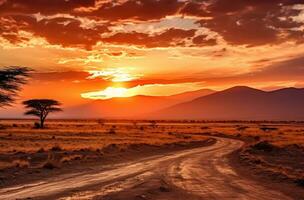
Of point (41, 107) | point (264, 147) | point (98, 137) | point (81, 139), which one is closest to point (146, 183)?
point (264, 147)

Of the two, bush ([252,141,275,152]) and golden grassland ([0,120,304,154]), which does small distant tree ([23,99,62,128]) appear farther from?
bush ([252,141,275,152])

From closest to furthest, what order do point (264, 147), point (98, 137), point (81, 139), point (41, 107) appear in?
point (264, 147), point (81, 139), point (98, 137), point (41, 107)

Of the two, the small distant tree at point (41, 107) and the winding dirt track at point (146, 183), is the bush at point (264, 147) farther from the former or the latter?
the small distant tree at point (41, 107)

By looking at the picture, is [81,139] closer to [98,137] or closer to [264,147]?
[98,137]

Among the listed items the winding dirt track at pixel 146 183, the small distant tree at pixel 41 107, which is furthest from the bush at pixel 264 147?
the small distant tree at pixel 41 107

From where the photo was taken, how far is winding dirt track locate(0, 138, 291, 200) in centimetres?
1719

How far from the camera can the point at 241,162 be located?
31.1m

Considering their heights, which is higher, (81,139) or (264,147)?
(81,139)

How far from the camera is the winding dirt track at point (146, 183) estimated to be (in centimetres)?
1719

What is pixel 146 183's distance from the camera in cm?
2009

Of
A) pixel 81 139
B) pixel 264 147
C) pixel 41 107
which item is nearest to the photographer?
pixel 264 147

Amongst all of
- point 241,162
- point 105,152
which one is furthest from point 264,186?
point 105,152

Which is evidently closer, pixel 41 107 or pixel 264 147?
pixel 264 147

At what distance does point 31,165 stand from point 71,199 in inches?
508
